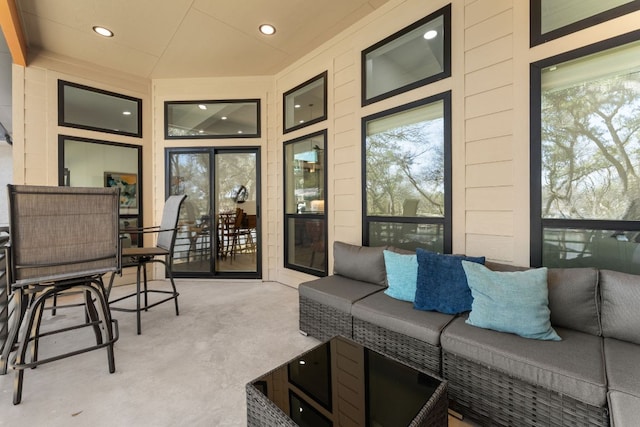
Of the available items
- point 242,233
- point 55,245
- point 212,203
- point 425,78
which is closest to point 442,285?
point 425,78

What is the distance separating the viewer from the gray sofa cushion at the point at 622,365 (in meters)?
1.10

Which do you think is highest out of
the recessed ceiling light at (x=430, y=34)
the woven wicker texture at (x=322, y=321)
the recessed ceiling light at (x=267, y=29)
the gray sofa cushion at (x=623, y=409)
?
the recessed ceiling light at (x=267, y=29)

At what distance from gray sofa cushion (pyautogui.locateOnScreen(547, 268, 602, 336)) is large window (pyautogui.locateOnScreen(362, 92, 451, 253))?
0.82 m

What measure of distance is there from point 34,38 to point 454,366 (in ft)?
17.3

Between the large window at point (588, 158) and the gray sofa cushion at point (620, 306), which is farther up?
the large window at point (588, 158)

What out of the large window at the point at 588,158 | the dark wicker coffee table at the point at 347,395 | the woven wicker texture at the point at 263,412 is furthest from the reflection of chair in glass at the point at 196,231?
the large window at the point at 588,158

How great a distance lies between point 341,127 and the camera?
3.29 meters

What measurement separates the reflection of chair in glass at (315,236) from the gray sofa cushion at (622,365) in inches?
104

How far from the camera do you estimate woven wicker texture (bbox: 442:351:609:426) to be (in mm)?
1178

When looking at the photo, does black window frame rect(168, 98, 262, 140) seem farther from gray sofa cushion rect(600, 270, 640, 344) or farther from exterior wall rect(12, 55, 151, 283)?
gray sofa cushion rect(600, 270, 640, 344)

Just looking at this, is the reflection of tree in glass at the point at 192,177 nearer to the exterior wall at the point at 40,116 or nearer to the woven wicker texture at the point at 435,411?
the exterior wall at the point at 40,116

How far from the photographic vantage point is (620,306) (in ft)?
4.74

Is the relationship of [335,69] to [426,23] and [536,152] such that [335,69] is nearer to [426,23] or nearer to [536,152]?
[426,23]

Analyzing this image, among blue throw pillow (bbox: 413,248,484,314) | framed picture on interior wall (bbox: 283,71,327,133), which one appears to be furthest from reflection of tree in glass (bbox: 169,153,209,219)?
blue throw pillow (bbox: 413,248,484,314)
